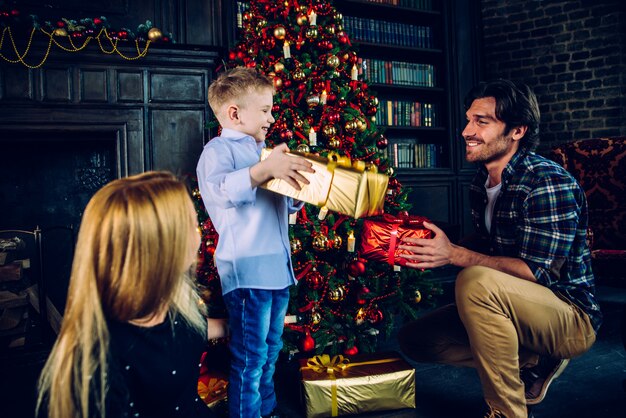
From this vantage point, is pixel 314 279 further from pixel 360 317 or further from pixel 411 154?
pixel 411 154

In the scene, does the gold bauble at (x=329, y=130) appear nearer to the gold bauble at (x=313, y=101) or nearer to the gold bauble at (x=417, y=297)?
the gold bauble at (x=313, y=101)

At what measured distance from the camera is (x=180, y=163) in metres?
3.37

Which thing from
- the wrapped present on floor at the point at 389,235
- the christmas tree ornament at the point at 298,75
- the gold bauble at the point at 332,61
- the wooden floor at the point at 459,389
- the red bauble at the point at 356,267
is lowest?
the wooden floor at the point at 459,389

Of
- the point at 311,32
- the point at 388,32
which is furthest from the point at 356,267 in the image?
the point at 388,32

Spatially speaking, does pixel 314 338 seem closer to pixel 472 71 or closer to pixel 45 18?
pixel 45 18

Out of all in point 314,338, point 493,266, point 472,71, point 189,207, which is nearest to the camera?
point 189,207

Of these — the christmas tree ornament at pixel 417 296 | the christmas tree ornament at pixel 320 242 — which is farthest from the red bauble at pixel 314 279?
the christmas tree ornament at pixel 417 296

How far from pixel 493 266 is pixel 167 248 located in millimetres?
1228

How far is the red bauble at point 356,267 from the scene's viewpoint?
8.52ft

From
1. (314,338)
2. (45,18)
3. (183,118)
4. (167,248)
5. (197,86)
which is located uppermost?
(45,18)

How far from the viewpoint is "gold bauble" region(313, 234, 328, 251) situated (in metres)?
2.50

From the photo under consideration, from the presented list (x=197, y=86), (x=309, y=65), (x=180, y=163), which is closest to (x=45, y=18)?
(x=197, y=86)

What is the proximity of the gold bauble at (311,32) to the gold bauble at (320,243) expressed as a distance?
109 cm

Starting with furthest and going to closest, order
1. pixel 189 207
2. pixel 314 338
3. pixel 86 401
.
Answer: pixel 314 338 < pixel 189 207 < pixel 86 401
